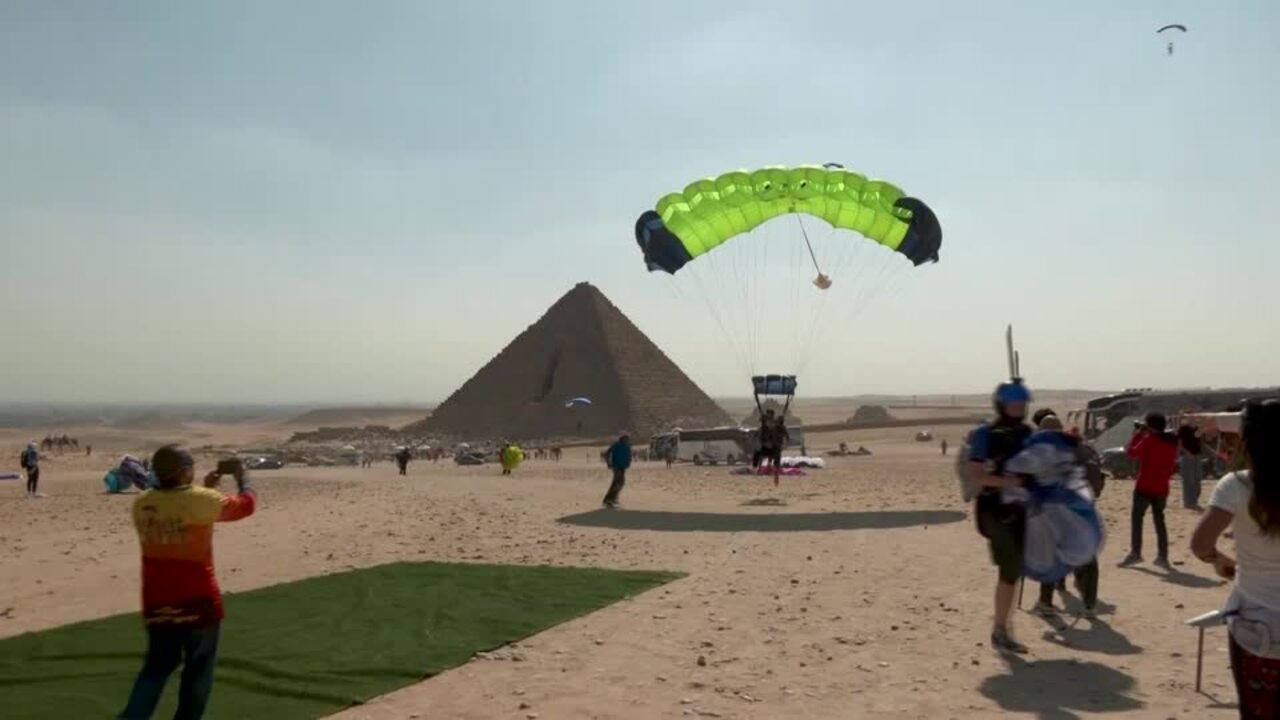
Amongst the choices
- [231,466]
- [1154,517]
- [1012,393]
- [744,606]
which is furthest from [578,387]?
[231,466]

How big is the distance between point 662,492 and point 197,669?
61.1 feet

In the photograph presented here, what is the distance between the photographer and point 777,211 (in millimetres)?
18281

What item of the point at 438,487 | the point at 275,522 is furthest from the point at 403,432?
the point at 275,522

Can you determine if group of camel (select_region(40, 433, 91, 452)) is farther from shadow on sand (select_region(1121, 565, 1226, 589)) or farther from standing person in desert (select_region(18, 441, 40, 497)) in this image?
shadow on sand (select_region(1121, 565, 1226, 589))

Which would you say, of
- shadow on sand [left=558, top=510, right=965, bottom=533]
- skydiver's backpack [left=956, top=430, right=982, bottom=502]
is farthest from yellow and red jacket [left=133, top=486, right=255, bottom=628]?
shadow on sand [left=558, top=510, right=965, bottom=533]

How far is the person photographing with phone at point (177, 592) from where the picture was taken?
14.9 ft

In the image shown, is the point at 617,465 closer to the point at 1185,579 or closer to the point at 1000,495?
the point at 1185,579

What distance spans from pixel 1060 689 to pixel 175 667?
4.61 metres

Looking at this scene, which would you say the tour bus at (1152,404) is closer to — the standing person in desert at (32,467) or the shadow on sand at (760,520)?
the shadow on sand at (760,520)

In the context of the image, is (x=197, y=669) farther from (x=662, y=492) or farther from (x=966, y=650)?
(x=662, y=492)

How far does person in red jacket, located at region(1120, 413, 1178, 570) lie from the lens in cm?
977

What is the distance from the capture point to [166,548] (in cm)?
457

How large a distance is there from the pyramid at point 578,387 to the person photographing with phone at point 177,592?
60.7 m

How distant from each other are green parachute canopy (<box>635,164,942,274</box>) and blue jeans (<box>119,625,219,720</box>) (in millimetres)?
14429
